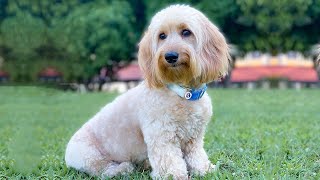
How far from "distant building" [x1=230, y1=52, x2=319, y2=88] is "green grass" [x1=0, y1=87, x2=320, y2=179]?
3.77 metres

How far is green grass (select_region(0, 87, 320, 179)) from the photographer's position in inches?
211

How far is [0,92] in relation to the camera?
15.7 m

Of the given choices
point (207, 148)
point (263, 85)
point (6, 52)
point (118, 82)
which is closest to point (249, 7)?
point (263, 85)

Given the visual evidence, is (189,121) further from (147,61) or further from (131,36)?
(131,36)

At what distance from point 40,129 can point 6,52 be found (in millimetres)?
2556

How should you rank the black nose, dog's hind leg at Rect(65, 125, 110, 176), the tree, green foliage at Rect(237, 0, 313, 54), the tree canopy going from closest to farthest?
the black nose
dog's hind leg at Rect(65, 125, 110, 176)
green foliage at Rect(237, 0, 313, 54)
the tree canopy
the tree

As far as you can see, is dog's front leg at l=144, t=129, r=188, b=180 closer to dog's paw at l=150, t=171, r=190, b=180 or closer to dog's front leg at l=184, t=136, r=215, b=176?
dog's paw at l=150, t=171, r=190, b=180

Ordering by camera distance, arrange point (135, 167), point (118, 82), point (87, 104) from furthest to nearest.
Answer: point (118, 82) < point (87, 104) < point (135, 167)

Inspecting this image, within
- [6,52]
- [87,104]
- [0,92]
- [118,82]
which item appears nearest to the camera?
[6,52]

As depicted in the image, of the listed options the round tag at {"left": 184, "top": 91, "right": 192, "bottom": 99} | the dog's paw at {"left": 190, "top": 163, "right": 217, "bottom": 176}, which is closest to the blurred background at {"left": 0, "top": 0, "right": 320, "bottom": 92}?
the dog's paw at {"left": 190, "top": 163, "right": 217, "bottom": 176}

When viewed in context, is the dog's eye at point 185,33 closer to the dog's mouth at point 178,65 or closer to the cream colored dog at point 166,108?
the cream colored dog at point 166,108

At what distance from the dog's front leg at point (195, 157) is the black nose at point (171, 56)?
913mm

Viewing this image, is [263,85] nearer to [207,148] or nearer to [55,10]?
[55,10]

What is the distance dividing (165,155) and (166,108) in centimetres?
44
